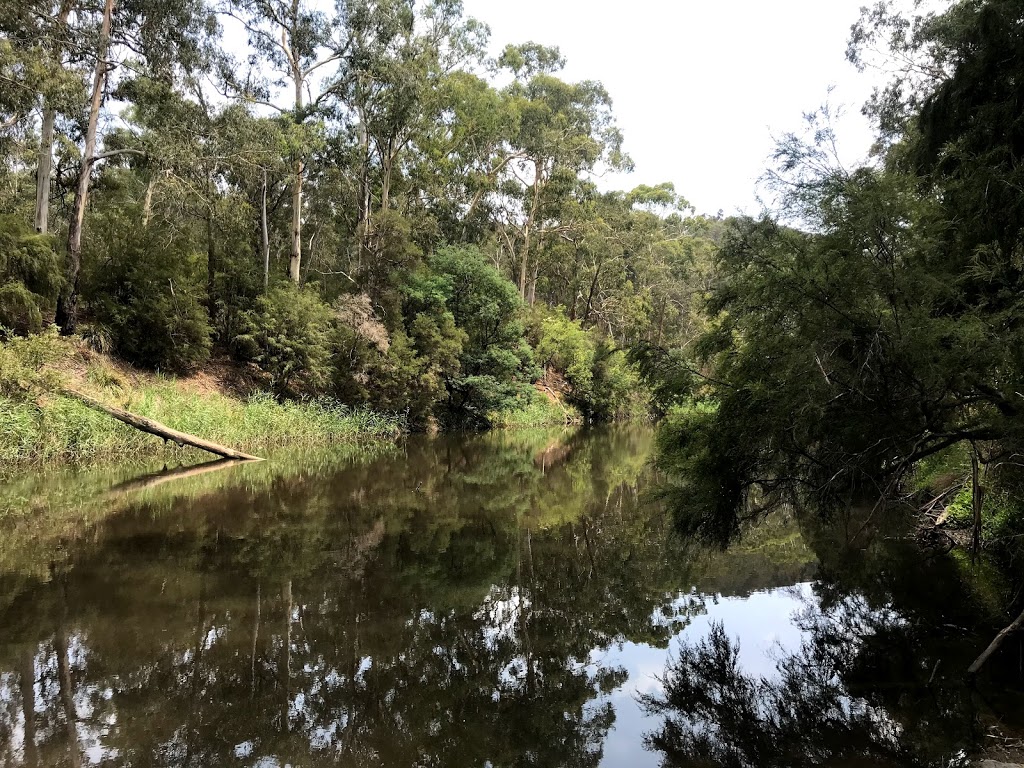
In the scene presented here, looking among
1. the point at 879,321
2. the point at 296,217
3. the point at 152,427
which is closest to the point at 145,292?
the point at 296,217

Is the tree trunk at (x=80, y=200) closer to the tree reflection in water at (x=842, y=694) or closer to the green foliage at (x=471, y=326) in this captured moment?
the green foliage at (x=471, y=326)

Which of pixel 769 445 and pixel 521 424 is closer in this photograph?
pixel 769 445

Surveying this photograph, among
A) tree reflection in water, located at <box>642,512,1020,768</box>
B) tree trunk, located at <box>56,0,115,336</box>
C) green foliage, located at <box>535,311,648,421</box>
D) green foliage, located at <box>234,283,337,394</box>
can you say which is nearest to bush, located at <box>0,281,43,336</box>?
tree trunk, located at <box>56,0,115,336</box>

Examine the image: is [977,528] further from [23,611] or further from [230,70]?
[230,70]

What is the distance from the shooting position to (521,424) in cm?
2859

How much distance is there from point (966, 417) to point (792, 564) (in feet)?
10.9

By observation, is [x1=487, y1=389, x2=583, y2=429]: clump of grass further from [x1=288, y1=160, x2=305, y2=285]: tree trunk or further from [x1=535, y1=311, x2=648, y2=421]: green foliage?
[x1=288, y1=160, x2=305, y2=285]: tree trunk

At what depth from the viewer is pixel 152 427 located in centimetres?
1234

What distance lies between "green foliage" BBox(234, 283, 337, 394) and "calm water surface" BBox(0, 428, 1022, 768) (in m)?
10.2

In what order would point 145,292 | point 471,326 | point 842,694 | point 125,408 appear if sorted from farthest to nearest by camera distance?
point 471,326 < point 145,292 < point 125,408 < point 842,694

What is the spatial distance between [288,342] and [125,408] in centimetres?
620

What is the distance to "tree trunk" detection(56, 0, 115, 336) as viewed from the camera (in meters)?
15.3

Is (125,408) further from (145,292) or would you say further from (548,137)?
(548,137)

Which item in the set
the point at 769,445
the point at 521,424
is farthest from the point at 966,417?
the point at 521,424
